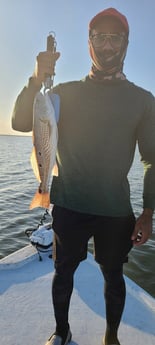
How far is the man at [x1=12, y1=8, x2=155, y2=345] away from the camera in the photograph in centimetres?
280

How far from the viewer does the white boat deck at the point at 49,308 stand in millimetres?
3323

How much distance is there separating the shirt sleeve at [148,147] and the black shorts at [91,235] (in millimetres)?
233

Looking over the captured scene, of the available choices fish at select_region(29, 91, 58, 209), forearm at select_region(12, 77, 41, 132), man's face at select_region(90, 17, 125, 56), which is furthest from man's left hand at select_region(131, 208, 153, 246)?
man's face at select_region(90, 17, 125, 56)

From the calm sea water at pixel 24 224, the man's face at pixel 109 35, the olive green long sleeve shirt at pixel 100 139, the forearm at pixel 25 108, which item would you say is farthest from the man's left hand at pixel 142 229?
the calm sea water at pixel 24 224

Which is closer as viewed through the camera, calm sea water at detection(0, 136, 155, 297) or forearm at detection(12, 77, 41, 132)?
forearm at detection(12, 77, 41, 132)

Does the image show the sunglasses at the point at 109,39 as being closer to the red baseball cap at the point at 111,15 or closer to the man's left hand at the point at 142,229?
the red baseball cap at the point at 111,15

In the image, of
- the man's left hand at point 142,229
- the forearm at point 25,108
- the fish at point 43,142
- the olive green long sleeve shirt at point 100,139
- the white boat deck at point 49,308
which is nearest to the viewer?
the fish at point 43,142

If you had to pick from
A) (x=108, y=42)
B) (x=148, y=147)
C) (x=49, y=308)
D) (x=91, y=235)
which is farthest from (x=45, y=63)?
(x=49, y=308)

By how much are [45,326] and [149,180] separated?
1749 millimetres

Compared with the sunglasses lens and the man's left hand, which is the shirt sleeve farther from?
the sunglasses lens

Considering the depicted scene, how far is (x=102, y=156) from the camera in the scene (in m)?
2.80

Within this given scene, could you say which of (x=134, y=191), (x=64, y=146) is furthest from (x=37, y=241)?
(x=134, y=191)

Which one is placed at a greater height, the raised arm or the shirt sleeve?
the raised arm

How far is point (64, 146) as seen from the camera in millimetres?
2893
